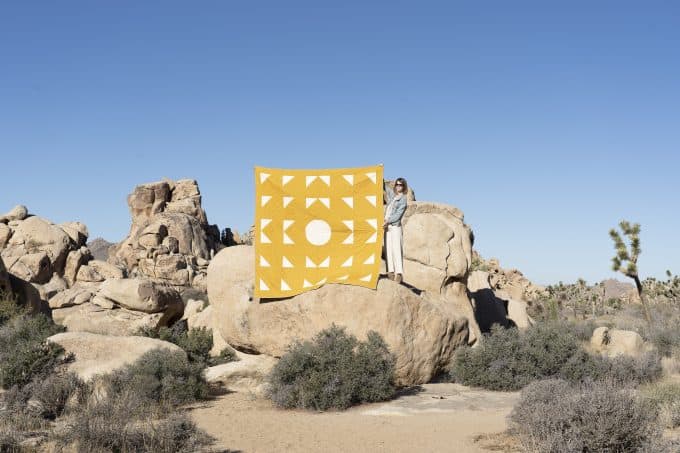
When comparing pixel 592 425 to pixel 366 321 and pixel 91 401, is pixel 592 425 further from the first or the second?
pixel 91 401

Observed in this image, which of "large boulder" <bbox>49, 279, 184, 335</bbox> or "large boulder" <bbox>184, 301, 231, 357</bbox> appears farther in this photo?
"large boulder" <bbox>49, 279, 184, 335</bbox>

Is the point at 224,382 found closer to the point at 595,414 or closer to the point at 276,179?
the point at 276,179

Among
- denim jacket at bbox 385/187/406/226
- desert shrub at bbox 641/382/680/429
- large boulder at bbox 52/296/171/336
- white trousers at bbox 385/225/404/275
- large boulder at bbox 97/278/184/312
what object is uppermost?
denim jacket at bbox 385/187/406/226

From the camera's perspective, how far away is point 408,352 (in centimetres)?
1199

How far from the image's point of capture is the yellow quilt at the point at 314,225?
12742 mm

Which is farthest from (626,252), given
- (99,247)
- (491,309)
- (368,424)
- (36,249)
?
(99,247)

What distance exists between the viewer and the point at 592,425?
6.51m

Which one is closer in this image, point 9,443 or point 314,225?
point 9,443

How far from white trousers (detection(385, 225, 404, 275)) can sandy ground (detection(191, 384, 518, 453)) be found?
279 cm

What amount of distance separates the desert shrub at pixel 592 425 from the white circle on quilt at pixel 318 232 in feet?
21.8

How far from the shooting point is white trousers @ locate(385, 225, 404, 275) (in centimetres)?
1289

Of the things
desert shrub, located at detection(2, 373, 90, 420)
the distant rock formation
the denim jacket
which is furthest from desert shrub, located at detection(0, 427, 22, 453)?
the distant rock formation

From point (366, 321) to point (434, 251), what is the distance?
3689 millimetres

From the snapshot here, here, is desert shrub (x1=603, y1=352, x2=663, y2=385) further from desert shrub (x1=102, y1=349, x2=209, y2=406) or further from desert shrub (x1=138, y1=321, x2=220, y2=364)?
desert shrub (x1=138, y1=321, x2=220, y2=364)
